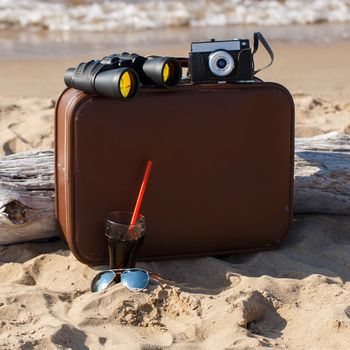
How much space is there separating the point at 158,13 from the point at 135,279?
9.83 metres

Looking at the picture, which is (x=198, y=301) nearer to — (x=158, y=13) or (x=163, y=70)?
(x=163, y=70)

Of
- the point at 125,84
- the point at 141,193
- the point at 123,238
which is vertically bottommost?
the point at 123,238

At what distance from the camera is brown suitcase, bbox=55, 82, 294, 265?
3.09 meters

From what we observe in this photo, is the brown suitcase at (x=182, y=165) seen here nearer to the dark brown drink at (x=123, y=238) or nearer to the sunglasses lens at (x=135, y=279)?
the dark brown drink at (x=123, y=238)

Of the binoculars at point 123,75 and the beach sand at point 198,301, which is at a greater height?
the binoculars at point 123,75

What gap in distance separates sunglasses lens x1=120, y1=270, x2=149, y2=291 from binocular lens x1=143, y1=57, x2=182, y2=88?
2.27 feet

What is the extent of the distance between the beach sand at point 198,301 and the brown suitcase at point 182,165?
11cm

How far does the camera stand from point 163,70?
3020 mm

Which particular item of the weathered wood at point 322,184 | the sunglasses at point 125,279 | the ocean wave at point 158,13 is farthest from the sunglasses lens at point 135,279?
the ocean wave at point 158,13

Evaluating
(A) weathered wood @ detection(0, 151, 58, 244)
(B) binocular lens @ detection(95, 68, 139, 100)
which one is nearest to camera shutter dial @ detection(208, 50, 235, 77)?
(B) binocular lens @ detection(95, 68, 139, 100)

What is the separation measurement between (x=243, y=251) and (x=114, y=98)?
0.88 meters

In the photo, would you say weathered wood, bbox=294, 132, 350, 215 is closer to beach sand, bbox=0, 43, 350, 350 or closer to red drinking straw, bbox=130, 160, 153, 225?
beach sand, bbox=0, 43, 350, 350

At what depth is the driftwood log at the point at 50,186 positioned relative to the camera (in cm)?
335

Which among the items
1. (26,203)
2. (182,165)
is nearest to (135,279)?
(182,165)
